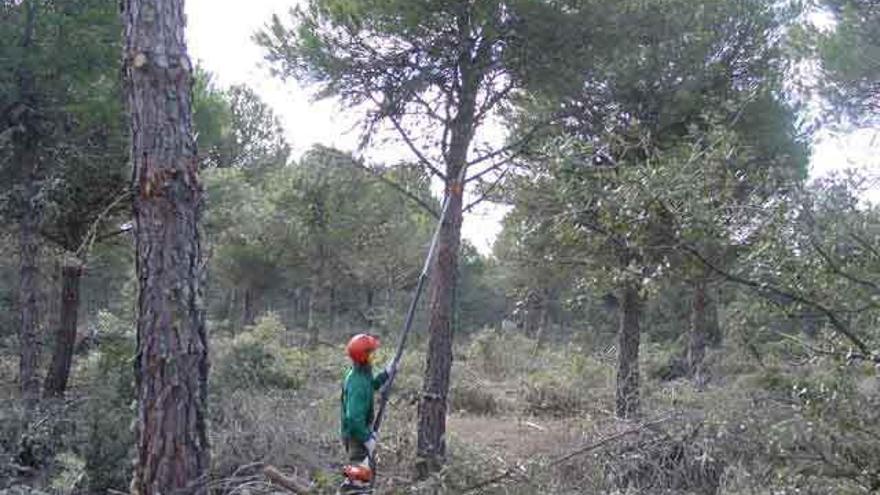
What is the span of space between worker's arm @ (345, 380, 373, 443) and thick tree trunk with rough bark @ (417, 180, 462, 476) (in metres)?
3.36

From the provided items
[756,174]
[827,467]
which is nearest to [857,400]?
[827,467]

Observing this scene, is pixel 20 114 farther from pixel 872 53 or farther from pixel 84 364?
pixel 872 53

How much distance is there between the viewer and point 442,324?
898cm

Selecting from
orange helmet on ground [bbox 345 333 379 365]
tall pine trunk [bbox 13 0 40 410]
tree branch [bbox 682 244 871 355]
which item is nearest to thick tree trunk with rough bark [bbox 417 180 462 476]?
orange helmet on ground [bbox 345 333 379 365]

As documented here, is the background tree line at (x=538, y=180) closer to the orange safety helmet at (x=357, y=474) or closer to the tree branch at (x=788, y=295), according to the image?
the tree branch at (x=788, y=295)

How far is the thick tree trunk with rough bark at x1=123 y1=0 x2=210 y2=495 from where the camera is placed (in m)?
4.02

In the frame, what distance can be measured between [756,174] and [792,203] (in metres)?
0.41

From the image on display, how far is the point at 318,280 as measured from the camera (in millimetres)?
22500

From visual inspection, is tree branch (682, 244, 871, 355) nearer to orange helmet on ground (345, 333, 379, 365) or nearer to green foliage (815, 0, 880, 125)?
orange helmet on ground (345, 333, 379, 365)

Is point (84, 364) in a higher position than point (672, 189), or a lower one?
lower

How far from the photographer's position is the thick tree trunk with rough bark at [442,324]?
8.81 m

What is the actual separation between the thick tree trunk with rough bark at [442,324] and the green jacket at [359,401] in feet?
11.0

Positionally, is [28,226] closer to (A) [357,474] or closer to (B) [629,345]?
(A) [357,474]

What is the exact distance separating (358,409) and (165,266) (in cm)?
198
